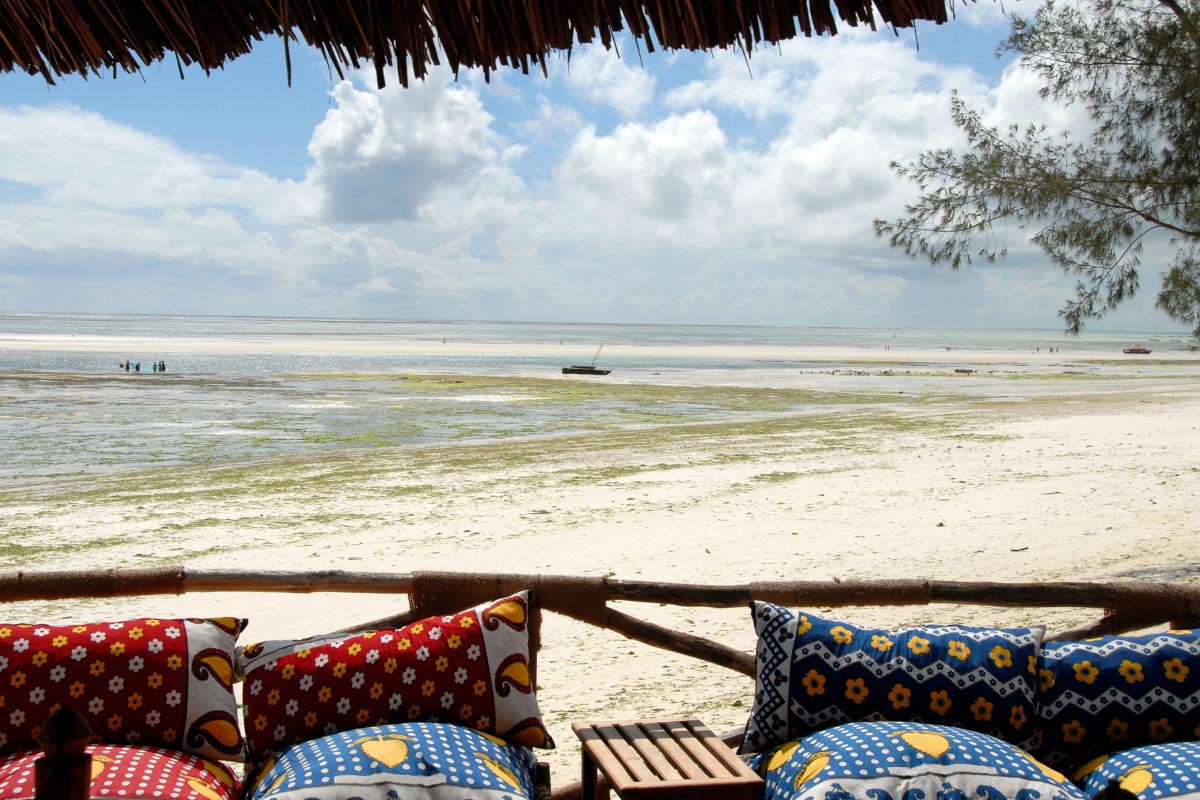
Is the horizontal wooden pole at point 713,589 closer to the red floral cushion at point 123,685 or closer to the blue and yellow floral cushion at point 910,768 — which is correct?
the red floral cushion at point 123,685

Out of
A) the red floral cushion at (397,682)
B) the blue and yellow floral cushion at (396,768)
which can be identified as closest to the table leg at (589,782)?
the red floral cushion at (397,682)

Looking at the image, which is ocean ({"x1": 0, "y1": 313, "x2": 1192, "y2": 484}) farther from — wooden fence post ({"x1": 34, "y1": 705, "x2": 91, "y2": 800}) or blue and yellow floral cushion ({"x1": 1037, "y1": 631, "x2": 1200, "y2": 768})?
wooden fence post ({"x1": 34, "y1": 705, "x2": 91, "y2": 800})

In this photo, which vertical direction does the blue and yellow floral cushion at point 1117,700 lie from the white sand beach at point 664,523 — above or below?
above

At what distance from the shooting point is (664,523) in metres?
9.13

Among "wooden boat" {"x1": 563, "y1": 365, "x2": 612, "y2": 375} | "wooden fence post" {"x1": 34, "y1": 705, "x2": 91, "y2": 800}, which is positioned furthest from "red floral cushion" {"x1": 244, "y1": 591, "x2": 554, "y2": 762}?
"wooden boat" {"x1": 563, "y1": 365, "x2": 612, "y2": 375}

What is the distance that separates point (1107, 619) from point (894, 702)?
3.10ft

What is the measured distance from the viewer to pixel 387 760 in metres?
2.31

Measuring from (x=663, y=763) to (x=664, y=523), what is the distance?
22.1ft

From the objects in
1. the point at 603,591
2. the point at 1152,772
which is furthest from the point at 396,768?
the point at 1152,772

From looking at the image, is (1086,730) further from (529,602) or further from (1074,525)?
(1074,525)

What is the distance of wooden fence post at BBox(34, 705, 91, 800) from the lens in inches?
31.2

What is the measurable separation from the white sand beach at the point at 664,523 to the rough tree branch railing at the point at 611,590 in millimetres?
370

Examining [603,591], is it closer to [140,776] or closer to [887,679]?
[887,679]

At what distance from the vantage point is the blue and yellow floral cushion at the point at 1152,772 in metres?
2.34
